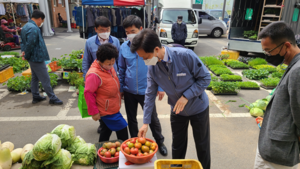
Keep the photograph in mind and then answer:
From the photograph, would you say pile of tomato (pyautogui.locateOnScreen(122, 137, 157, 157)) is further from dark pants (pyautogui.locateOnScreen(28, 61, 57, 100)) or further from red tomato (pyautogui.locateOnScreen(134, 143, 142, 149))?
dark pants (pyautogui.locateOnScreen(28, 61, 57, 100))

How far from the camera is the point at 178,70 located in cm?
211

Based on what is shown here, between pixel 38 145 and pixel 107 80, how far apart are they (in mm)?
1057

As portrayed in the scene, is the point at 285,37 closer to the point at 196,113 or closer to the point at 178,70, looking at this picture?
the point at 178,70

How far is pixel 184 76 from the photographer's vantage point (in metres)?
2.14

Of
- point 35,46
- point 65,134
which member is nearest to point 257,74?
point 65,134

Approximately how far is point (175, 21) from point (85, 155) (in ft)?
32.4

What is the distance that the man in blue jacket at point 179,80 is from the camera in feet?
6.31

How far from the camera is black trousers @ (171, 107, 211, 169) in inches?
94.1

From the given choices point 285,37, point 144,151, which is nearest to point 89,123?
point 144,151

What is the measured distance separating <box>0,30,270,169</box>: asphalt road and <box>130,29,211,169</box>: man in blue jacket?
3.58 feet

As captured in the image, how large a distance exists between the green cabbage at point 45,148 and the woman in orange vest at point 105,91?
1.88 ft

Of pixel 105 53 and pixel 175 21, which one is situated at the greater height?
pixel 175 21

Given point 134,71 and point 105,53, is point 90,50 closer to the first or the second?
point 134,71

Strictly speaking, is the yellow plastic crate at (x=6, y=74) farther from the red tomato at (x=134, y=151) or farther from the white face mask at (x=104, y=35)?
the red tomato at (x=134, y=151)
